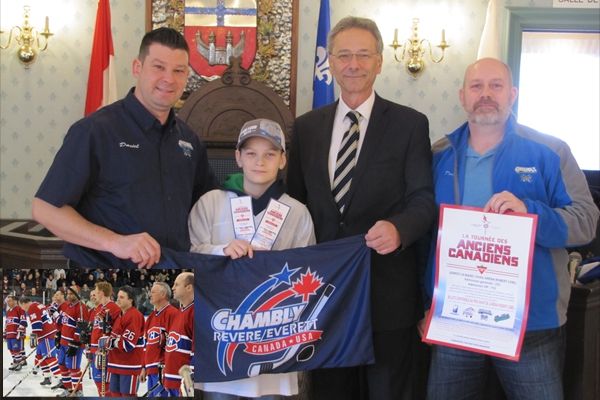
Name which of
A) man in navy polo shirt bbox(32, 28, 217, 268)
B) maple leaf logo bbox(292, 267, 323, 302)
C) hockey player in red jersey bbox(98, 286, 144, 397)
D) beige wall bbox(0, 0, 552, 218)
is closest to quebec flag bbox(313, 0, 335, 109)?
beige wall bbox(0, 0, 552, 218)

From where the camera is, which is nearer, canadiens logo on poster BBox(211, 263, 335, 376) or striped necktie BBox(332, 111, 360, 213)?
canadiens logo on poster BBox(211, 263, 335, 376)

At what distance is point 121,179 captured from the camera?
2.41 m

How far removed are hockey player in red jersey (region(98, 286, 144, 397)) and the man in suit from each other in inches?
34.2

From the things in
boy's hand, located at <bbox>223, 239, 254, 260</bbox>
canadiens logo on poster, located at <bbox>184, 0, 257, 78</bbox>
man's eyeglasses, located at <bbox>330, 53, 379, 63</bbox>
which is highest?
canadiens logo on poster, located at <bbox>184, 0, 257, 78</bbox>

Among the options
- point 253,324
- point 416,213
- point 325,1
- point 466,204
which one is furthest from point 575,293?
point 325,1

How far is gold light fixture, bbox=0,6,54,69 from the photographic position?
600cm

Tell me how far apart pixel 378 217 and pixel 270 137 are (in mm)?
593

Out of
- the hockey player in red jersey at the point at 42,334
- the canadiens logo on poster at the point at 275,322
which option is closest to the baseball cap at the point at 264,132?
the canadiens logo on poster at the point at 275,322

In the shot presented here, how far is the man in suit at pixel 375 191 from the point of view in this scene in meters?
2.57

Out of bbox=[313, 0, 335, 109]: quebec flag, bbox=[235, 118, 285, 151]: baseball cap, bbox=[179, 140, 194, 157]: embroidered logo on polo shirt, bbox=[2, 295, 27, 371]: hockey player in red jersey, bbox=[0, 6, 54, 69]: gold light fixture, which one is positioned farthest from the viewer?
bbox=[0, 6, 54, 69]: gold light fixture

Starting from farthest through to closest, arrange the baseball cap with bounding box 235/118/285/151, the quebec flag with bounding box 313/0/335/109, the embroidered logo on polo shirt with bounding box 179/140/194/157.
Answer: the quebec flag with bounding box 313/0/335/109
the embroidered logo on polo shirt with bounding box 179/140/194/157
the baseball cap with bounding box 235/118/285/151

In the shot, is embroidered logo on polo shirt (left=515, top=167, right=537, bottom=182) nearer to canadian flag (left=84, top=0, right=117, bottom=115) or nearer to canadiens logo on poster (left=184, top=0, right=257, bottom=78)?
canadiens logo on poster (left=184, top=0, right=257, bottom=78)

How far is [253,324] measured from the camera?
247 cm

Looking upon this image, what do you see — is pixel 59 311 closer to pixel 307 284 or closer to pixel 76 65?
pixel 307 284
